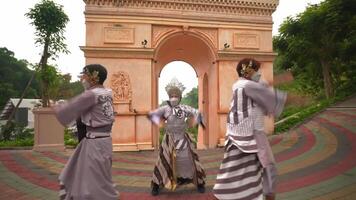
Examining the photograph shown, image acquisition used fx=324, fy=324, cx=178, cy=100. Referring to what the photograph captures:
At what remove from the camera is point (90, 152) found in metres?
3.72

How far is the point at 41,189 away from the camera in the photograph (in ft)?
19.7

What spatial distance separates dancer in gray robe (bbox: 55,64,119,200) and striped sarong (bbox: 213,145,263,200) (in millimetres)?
1279

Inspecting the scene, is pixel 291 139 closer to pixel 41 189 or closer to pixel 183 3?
pixel 183 3

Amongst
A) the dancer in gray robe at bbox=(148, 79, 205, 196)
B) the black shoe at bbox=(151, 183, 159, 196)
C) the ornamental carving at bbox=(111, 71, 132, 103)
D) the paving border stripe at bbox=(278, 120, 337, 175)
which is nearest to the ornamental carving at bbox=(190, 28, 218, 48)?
the ornamental carving at bbox=(111, 71, 132, 103)

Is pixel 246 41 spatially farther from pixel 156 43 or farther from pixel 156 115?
pixel 156 115

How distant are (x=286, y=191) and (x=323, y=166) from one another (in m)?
2.07

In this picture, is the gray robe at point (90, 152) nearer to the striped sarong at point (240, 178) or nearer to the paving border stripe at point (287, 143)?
the striped sarong at point (240, 178)

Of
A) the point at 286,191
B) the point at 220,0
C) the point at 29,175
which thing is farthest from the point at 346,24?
the point at 29,175

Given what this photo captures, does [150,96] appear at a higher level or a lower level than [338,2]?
lower

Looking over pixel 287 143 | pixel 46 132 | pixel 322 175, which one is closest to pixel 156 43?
pixel 46 132

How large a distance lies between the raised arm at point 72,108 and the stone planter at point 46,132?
7.88 m

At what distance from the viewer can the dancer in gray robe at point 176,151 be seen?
546 cm

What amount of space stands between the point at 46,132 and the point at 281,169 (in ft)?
26.0

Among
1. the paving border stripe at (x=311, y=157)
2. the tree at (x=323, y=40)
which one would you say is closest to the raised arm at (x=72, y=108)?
the paving border stripe at (x=311, y=157)
